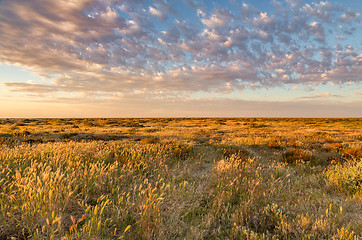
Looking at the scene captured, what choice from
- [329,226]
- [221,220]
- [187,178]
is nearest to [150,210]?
[221,220]

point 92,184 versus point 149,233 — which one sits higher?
point 92,184

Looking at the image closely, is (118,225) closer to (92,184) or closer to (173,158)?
(92,184)

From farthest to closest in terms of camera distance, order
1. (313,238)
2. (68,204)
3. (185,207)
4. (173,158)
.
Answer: (173,158)
(185,207)
(68,204)
(313,238)

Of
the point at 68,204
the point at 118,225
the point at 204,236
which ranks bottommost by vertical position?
the point at 204,236

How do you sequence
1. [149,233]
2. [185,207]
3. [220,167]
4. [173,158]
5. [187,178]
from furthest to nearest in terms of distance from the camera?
[173,158] → [220,167] → [187,178] → [185,207] → [149,233]

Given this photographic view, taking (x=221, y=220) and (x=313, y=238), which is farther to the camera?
(x=221, y=220)

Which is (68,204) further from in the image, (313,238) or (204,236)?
(313,238)

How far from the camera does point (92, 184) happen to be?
11.9ft

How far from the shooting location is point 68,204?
123 inches

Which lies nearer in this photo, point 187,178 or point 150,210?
point 150,210

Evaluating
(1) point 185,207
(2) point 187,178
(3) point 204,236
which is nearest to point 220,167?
(2) point 187,178

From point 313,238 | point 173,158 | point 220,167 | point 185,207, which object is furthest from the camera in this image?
point 173,158

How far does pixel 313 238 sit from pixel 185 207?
2.03 metres

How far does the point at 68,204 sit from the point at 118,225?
97cm
